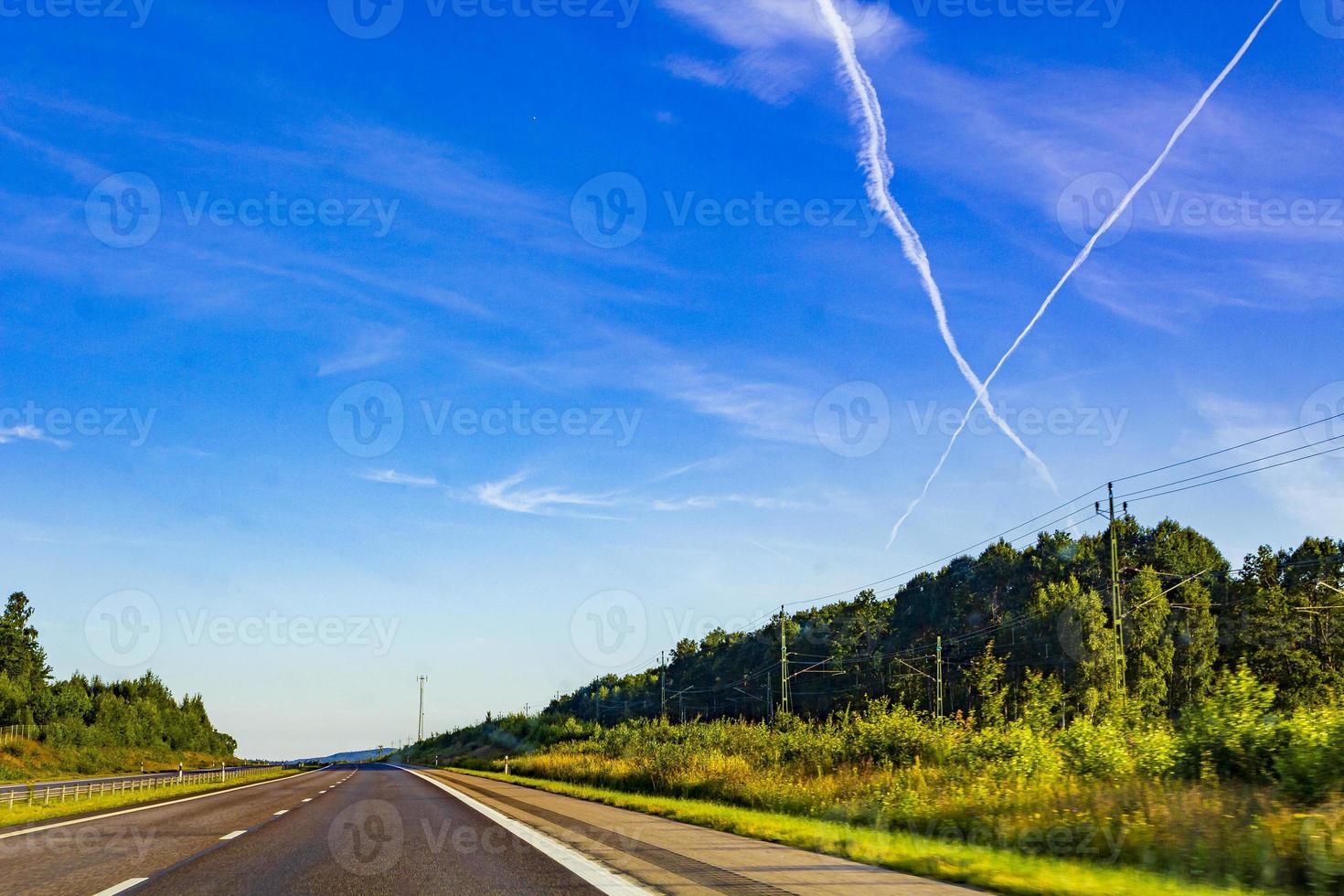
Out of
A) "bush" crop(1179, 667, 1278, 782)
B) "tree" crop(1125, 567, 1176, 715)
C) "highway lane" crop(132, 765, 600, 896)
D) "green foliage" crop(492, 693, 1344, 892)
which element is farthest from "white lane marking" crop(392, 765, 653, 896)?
"tree" crop(1125, 567, 1176, 715)

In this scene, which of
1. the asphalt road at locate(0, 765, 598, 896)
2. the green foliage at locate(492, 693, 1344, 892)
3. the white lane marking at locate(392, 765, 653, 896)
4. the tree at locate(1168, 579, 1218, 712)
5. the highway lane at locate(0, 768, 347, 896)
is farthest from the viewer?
the tree at locate(1168, 579, 1218, 712)

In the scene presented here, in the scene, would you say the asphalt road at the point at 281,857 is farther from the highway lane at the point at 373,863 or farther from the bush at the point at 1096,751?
the bush at the point at 1096,751

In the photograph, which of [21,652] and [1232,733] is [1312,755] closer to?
[1232,733]

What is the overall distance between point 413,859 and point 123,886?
A: 3875mm

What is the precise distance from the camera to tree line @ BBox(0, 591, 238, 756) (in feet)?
349

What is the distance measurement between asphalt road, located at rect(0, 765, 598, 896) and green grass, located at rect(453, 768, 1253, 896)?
4.40 meters

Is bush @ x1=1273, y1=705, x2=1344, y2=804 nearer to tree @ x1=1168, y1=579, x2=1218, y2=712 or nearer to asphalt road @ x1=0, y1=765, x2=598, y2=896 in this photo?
asphalt road @ x1=0, y1=765, x2=598, y2=896

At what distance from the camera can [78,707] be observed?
122 m

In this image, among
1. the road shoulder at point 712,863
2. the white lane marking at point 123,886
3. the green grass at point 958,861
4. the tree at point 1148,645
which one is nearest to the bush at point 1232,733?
the green grass at point 958,861

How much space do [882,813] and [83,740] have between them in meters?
117

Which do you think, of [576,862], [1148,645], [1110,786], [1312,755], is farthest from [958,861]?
[1148,645]

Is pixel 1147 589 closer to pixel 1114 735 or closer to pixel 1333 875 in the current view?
pixel 1114 735

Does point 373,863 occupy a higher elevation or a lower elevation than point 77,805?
higher

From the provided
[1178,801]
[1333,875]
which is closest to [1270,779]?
[1178,801]
